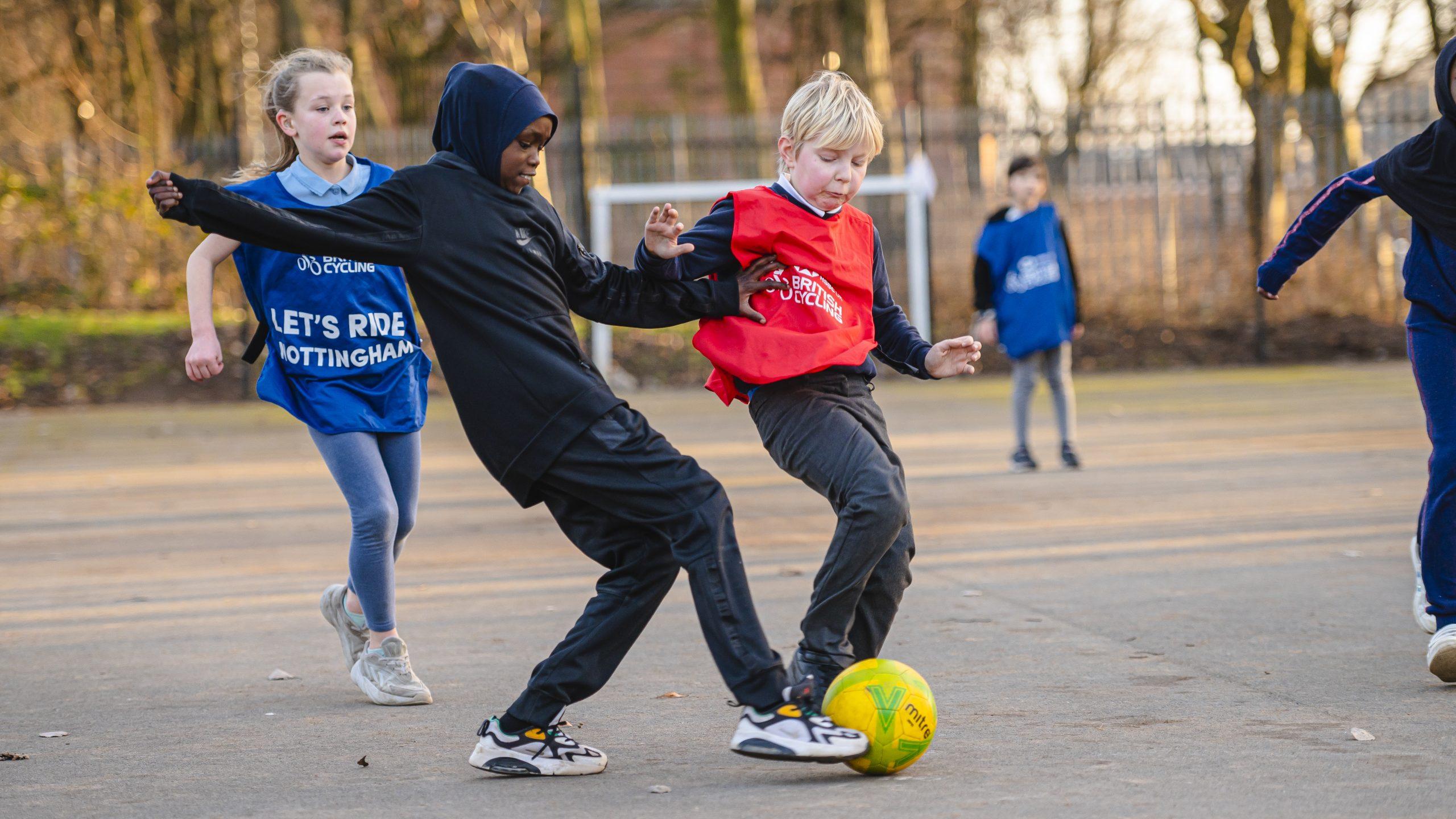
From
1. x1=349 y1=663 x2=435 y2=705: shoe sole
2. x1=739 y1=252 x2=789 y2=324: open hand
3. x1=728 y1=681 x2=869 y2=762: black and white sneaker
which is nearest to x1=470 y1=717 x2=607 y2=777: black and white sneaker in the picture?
x1=728 y1=681 x2=869 y2=762: black and white sneaker

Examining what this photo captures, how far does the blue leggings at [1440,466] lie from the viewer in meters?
4.12

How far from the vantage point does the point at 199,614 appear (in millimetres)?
5539

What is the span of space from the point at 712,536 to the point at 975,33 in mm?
24399

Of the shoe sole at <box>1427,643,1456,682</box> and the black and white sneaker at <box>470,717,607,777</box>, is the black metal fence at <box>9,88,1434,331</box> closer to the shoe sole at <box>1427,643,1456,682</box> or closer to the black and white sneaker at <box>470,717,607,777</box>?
the shoe sole at <box>1427,643,1456,682</box>

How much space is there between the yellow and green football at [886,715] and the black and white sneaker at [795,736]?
1.6 inches

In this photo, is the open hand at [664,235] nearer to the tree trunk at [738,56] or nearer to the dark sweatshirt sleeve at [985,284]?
the dark sweatshirt sleeve at [985,284]

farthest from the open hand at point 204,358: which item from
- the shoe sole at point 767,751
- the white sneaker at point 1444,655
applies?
the white sneaker at point 1444,655

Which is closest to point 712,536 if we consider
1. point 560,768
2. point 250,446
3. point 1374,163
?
point 560,768

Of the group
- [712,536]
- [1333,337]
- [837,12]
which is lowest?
[1333,337]

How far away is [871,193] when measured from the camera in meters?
16.1

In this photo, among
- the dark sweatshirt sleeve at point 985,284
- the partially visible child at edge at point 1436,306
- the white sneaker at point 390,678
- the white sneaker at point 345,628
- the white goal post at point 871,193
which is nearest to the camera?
the partially visible child at edge at point 1436,306

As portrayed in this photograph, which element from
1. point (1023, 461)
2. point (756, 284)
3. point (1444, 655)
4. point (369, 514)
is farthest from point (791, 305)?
point (1023, 461)

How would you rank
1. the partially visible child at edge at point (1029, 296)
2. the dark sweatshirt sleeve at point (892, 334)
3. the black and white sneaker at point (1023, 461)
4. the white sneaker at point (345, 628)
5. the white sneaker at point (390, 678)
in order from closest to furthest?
the dark sweatshirt sleeve at point (892, 334)
the white sneaker at point (390, 678)
the white sneaker at point (345, 628)
the black and white sneaker at point (1023, 461)
the partially visible child at edge at point (1029, 296)

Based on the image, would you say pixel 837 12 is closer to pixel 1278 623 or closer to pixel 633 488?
pixel 1278 623
